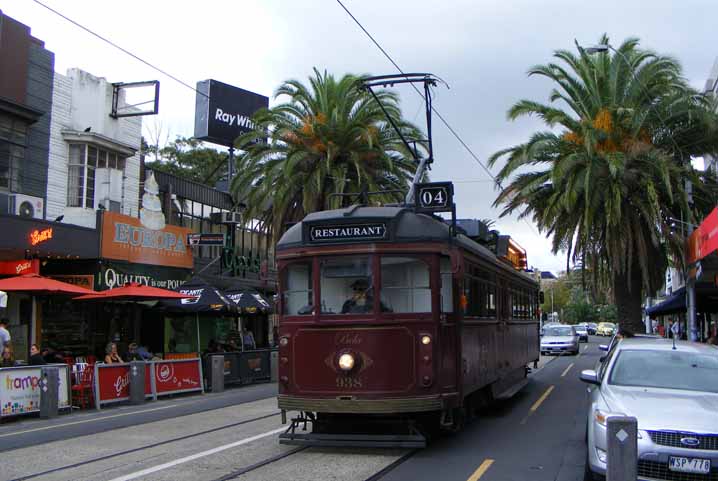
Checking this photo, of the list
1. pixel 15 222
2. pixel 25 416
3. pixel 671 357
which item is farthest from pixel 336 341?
pixel 15 222

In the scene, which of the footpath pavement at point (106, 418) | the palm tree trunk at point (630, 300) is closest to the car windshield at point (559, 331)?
the palm tree trunk at point (630, 300)

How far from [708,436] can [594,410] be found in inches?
48.0

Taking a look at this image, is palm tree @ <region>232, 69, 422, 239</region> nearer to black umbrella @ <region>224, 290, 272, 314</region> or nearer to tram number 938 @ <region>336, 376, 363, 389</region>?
black umbrella @ <region>224, 290, 272, 314</region>

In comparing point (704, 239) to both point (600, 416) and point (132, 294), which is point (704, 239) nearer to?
point (600, 416)

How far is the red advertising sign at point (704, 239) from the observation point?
16.7 m

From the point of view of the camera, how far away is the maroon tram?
9398 mm

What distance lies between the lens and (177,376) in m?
19.0

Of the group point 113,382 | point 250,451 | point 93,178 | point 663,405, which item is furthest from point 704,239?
point 93,178

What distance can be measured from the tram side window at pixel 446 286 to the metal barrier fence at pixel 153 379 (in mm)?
9625

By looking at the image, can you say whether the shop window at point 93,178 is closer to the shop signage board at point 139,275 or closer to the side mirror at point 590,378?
the shop signage board at point 139,275

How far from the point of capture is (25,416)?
14820mm

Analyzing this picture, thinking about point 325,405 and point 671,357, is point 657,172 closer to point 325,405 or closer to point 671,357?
point 671,357

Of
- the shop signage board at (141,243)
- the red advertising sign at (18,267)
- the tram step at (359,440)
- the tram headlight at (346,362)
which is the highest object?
the shop signage board at (141,243)

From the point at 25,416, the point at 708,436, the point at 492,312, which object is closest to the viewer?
the point at 708,436
